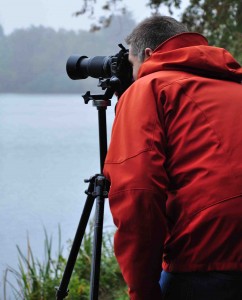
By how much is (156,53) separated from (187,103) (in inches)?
6.8

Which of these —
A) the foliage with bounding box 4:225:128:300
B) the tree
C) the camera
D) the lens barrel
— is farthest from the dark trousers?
the tree

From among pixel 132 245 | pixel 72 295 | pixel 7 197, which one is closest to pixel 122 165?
pixel 132 245

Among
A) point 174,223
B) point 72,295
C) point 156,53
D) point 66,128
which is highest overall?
point 66,128

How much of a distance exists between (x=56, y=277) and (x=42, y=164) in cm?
157

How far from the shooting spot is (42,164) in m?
4.92

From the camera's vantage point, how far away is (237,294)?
137 centimetres

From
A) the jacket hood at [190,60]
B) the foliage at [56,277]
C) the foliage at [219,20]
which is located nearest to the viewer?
the jacket hood at [190,60]

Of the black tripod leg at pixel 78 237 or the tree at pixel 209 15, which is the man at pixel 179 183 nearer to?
the black tripod leg at pixel 78 237

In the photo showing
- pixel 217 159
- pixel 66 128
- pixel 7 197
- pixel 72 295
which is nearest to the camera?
pixel 217 159

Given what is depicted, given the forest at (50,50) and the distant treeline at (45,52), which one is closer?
the forest at (50,50)

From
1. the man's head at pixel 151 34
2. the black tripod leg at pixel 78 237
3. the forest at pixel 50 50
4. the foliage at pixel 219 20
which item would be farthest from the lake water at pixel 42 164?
the man's head at pixel 151 34

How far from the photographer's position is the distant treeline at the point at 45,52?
462 centimetres

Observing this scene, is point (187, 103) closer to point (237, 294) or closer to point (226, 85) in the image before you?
point (226, 85)

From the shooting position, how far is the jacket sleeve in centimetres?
130
